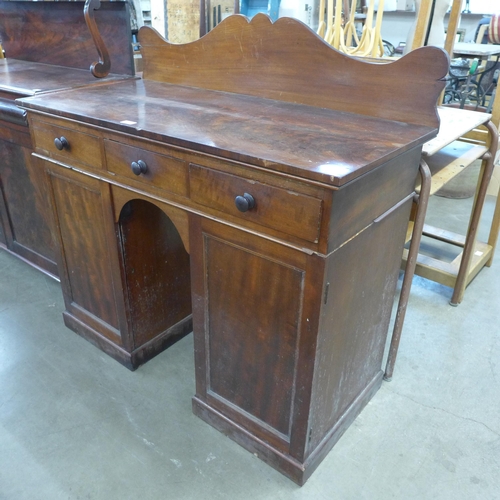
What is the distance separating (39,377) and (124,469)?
23.1 inches

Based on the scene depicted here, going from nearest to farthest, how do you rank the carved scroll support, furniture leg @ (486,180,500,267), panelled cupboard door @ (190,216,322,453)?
1. panelled cupboard door @ (190,216,322,453)
2. the carved scroll support
3. furniture leg @ (486,180,500,267)

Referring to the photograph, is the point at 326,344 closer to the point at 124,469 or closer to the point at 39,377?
the point at 124,469

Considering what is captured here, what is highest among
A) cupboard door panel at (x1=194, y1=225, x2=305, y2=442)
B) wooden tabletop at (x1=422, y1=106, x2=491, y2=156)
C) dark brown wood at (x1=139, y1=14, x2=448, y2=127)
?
dark brown wood at (x1=139, y1=14, x2=448, y2=127)

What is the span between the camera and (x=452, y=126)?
1.67 metres

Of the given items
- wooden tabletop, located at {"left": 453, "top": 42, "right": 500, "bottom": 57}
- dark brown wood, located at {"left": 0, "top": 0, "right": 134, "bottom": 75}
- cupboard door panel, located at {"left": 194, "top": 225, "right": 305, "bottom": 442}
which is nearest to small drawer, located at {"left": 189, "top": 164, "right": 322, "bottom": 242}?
cupboard door panel, located at {"left": 194, "top": 225, "right": 305, "bottom": 442}

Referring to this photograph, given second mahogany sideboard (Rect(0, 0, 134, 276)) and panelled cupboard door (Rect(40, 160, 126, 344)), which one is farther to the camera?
second mahogany sideboard (Rect(0, 0, 134, 276))

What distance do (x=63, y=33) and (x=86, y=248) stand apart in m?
1.24

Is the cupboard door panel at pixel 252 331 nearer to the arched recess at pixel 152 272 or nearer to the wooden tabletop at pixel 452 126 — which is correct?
the arched recess at pixel 152 272

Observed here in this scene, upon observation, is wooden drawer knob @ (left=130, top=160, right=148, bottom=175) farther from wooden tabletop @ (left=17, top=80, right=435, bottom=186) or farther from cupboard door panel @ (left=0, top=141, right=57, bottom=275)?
cupboard door panel @ (left=0, top=141, right=57, bottom=275)

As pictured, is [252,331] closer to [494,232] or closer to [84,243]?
[84,243]

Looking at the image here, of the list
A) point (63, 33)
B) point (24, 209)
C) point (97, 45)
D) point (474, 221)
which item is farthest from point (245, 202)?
point (63, 33)

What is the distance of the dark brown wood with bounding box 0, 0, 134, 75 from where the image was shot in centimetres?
200

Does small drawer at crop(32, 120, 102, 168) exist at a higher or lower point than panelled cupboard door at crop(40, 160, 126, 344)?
higher

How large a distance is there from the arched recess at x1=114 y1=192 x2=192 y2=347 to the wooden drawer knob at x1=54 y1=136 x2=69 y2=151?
10.2 inches
